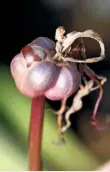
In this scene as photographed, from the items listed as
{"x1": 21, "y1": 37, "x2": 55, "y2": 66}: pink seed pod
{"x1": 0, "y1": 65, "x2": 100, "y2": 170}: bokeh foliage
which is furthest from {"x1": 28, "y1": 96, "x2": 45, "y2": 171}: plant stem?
{"x1": 21, "y1": 37, "x2": 55, "y2": 66}: pink seed pod

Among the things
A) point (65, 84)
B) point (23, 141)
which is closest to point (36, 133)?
point (23, 141)

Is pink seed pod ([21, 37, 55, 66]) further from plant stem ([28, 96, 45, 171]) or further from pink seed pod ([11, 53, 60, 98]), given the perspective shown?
plant stem ([28, 96, 45, 171])

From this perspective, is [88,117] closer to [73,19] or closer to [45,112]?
[45,112]

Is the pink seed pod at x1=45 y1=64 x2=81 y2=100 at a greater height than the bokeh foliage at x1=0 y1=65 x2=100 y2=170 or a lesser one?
greater

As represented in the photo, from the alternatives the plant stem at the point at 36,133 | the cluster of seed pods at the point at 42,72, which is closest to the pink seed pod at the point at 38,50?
the cluster of seed pods at the point at 42,72

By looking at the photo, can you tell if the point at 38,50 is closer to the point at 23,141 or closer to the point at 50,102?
the point at 50,102

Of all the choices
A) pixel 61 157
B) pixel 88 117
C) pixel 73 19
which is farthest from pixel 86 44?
pixel 61 157

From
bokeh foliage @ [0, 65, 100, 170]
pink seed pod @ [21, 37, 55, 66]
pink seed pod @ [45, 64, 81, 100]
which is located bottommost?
bokeh foliage @ [0, 65, 100, 170]
